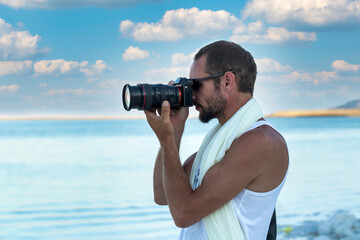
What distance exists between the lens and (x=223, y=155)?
160cm

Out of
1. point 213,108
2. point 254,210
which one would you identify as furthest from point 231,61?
point 254,210

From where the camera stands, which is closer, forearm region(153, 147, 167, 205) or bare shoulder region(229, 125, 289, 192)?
bare shoulder region(229, 125, 289, 192)

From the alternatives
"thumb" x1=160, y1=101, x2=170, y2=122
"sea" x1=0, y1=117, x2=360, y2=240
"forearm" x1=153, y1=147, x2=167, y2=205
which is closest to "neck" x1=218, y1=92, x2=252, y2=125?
"thumb" x1=160, y1=101, x2=170, y2=122

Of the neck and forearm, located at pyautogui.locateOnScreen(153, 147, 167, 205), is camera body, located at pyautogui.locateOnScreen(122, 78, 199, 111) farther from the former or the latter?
forearm, located at pyautogui.locateOnScreen(153, 147, 167, 205)

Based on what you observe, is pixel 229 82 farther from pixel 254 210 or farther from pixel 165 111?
pixel 254 210

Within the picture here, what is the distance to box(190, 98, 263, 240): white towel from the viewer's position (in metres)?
1.54

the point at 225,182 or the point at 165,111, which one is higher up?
the point at 165,111

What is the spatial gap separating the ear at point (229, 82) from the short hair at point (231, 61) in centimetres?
2

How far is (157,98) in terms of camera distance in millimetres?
1640

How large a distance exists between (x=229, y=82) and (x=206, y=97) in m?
0.11

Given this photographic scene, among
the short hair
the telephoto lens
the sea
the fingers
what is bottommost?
the sea

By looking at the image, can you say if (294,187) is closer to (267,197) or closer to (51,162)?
(267,197)

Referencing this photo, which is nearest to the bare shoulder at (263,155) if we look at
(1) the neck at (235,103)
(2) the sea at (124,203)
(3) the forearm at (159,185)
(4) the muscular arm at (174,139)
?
(1) the neck at (235,103)

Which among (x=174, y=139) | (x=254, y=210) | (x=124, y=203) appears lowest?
(x=124, y=203)
